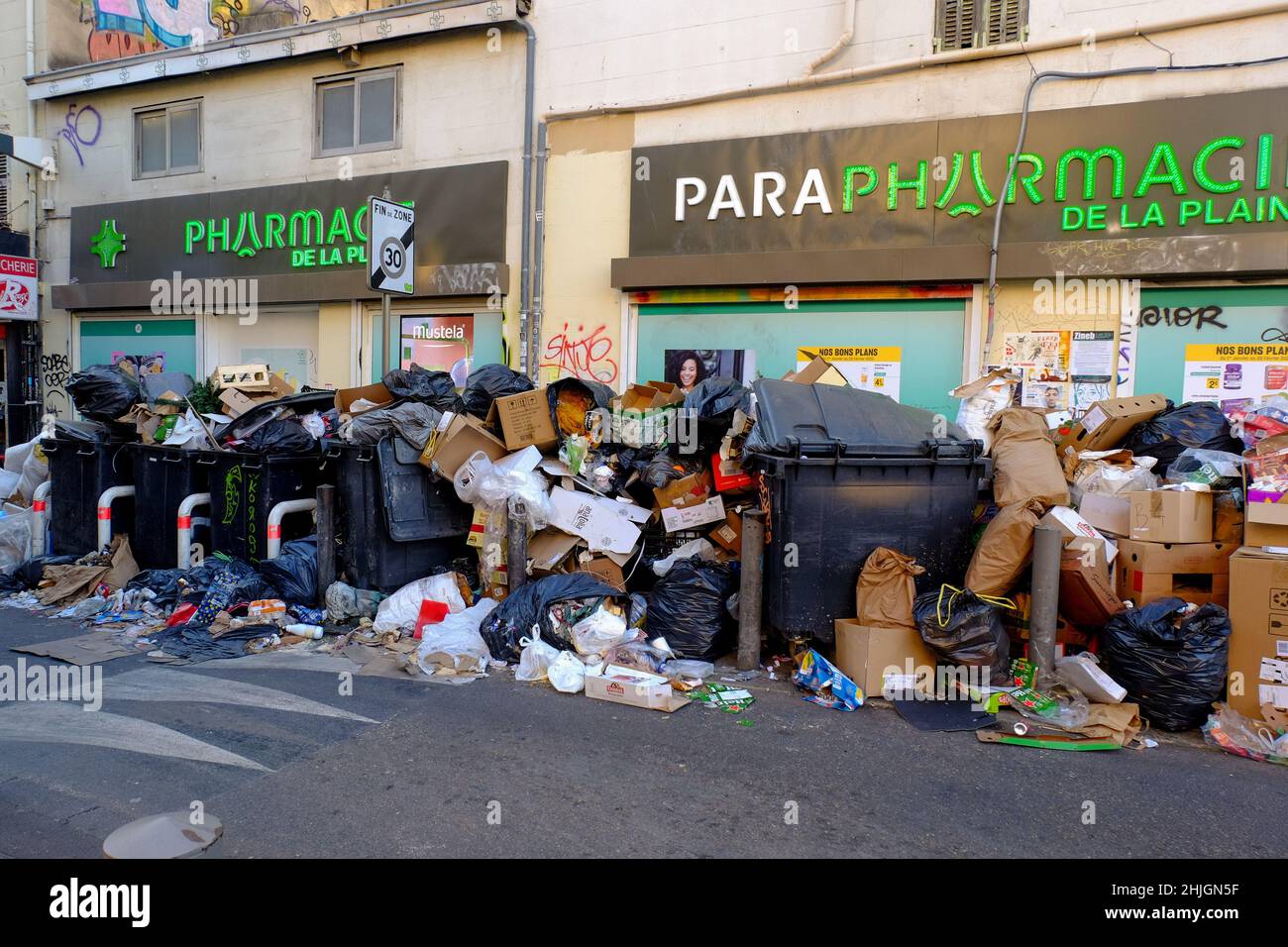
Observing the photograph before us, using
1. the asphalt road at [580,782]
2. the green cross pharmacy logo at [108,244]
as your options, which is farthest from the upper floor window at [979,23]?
the green cross pharmacy logo at [108,244]

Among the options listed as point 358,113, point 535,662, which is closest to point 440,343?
point 358,113

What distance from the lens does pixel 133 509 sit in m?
7.87

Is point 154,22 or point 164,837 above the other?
point 154,22

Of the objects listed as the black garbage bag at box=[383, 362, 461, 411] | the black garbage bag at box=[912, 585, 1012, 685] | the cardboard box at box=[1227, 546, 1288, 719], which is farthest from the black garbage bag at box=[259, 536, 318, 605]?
the cardboard box at box=[1227, 546, 1288, 719]

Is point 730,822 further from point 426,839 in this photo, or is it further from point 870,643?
point 870,643

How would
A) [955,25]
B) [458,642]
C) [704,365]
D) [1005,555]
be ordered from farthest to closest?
[704,365], [955,25], [458,642], [1005,555]

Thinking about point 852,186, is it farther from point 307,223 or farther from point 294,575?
point 307,223

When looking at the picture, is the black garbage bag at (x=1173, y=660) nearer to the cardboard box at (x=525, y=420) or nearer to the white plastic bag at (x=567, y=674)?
the white plastic bag at (x=567, y=674)

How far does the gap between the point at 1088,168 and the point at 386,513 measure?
6201 mm

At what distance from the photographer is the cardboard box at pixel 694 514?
20.2ft

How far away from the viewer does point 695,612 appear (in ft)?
18.1

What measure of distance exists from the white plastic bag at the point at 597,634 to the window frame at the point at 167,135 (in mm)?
9549

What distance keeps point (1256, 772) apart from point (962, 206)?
5297mm

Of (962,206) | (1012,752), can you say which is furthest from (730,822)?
(962,206)
